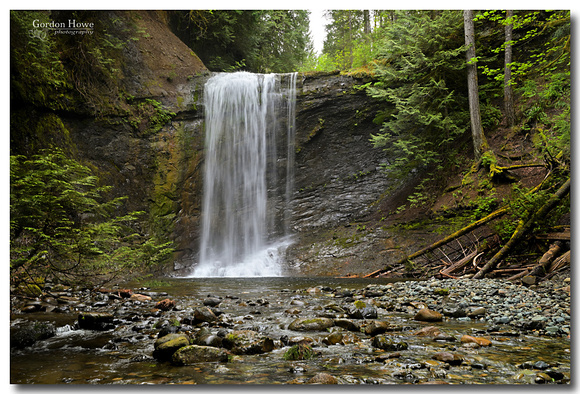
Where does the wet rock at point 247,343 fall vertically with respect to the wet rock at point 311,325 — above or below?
above

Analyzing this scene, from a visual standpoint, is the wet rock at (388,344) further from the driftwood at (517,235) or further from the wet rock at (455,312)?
the driftwood at (517,235)

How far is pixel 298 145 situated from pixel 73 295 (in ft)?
29.3

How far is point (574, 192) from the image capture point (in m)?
3.37

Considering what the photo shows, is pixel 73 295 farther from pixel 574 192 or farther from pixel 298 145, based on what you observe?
pixel 298 145

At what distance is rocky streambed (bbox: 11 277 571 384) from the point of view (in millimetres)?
2068

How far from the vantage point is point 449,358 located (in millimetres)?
2201

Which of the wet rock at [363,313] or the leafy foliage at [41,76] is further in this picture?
the leafy foliage at [41,76]

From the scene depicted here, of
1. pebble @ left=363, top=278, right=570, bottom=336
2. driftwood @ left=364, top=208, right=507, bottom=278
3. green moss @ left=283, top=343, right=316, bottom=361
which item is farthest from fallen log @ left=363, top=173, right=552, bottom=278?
green moss @ left=283, top=343, right=316, bottom=361

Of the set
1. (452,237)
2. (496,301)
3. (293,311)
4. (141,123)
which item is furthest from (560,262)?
(141,123)

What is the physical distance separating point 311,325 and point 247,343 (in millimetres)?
765

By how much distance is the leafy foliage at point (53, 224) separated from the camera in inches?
102

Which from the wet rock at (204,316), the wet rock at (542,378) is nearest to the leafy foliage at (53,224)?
the wet rock at (204,316)

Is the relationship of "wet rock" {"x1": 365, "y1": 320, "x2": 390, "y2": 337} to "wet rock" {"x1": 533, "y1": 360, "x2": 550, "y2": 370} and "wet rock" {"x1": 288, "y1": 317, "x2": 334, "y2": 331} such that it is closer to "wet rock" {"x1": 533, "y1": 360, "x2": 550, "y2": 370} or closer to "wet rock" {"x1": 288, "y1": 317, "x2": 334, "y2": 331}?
"wet rock" {"x1": 288, "y1": 317, "x2": 334, "y2": 331}
